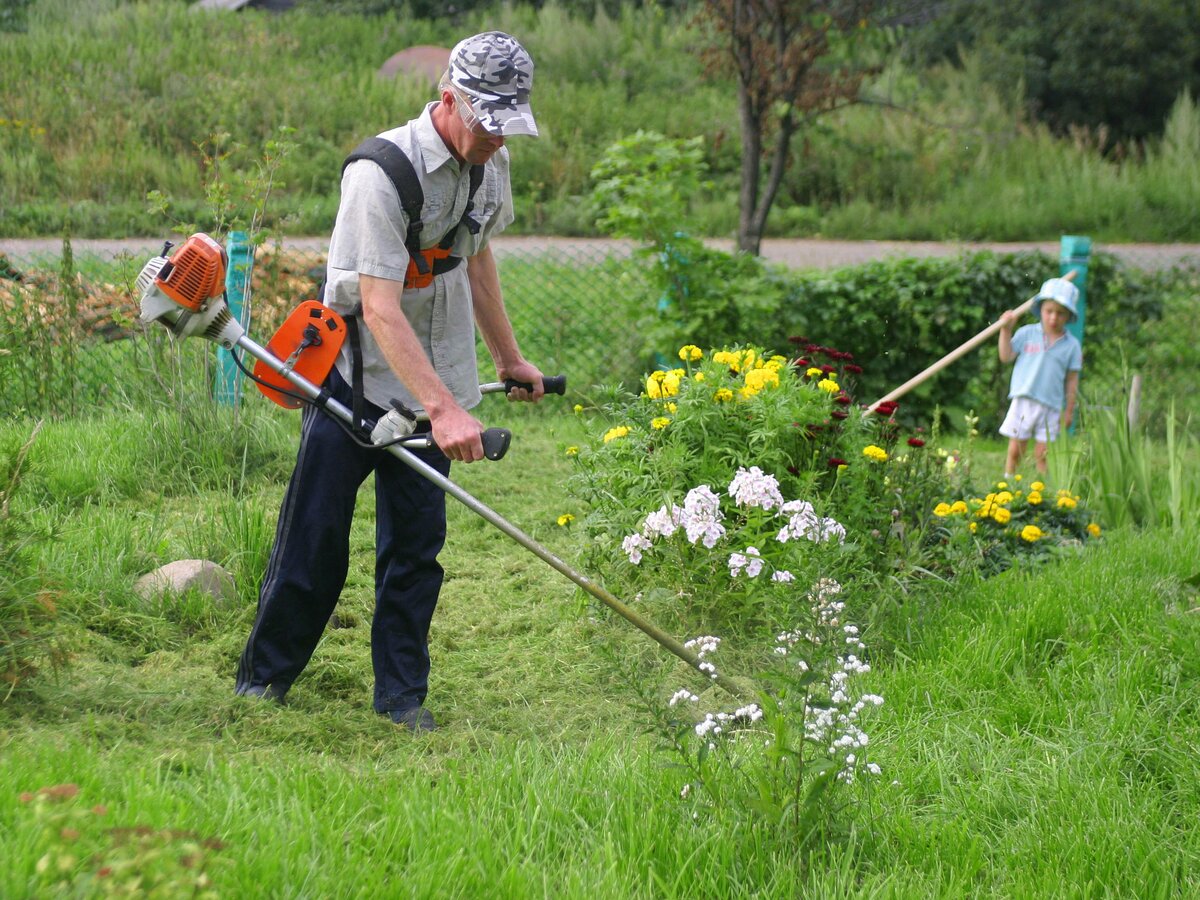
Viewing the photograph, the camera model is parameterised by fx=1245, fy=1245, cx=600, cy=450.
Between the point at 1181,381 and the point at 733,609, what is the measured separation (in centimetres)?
616

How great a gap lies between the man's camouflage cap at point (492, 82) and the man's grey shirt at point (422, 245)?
0.19 m

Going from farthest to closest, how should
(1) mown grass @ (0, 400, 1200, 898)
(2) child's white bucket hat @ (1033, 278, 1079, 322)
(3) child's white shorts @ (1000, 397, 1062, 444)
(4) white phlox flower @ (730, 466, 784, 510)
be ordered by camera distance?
(3) child's white shorts @ (1000, 397, 1062, 444), (2) child's white bucket hat @ (1033, 278, 1079, 322), (4) white phlox flower @ (730, 466, 784, 510), (1) mown grass @ (0, 400, 1200, 898)

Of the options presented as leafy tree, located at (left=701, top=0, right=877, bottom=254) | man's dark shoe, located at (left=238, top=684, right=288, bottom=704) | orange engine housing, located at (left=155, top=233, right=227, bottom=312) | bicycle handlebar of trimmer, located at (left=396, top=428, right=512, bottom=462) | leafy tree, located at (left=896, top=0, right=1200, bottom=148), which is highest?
leafy tree, located at (left=896, top=0, right=1200, bottom=148)

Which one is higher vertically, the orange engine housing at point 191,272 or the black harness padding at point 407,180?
the black harness padding at point 407,180

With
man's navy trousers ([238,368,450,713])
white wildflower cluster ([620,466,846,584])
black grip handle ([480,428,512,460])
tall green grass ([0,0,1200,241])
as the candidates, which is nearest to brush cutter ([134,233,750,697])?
black grip handle ([480,428,512,460])

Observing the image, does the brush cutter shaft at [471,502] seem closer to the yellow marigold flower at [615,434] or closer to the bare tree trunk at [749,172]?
the yellow marigold flower at [615,434]

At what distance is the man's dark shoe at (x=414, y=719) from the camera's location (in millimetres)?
3536

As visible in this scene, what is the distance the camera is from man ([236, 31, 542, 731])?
311cm

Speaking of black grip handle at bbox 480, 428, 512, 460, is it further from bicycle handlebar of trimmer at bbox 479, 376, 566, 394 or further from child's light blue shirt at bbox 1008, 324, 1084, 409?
child's light blue shirt at bbox 1008, 324, 1084, 409

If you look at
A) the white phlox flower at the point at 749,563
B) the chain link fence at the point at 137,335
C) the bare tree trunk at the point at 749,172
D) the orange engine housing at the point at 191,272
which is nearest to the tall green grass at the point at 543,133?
the bare tree trunk at the point at 749,172

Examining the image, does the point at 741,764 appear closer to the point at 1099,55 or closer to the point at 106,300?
the point at 106,300

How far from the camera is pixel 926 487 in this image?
475 centimetres

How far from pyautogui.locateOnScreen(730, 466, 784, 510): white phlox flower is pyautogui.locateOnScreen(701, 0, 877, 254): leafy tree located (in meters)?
6.04

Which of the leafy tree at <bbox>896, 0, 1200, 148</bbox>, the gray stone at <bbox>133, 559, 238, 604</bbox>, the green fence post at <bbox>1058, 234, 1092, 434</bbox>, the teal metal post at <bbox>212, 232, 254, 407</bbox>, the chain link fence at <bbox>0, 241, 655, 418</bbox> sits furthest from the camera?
the leafy tree at <bbox>896, 0, 1200, 148</bbox>
